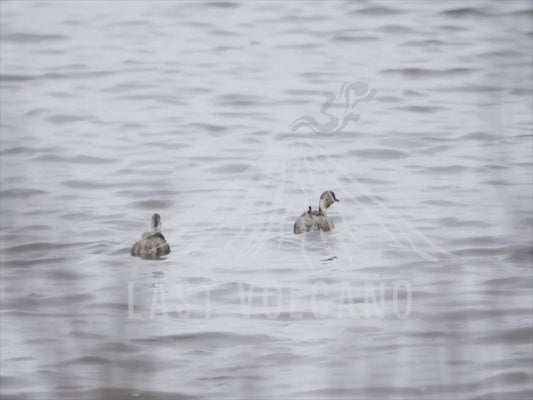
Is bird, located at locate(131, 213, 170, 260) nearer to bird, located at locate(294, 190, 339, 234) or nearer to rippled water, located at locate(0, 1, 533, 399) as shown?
rippled water, located at locate(0, 1, 533, 399)

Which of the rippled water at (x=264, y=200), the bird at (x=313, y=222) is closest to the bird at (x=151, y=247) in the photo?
the rippled water at (x=264, y=200)

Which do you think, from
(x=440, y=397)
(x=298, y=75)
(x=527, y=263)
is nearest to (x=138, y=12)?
(x=298, y=75)

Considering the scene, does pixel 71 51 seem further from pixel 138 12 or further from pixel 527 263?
pixel 527 263

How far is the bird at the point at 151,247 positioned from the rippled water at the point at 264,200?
0.39 feet

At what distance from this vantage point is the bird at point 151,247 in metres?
7.43

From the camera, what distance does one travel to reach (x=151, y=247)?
7.46 m

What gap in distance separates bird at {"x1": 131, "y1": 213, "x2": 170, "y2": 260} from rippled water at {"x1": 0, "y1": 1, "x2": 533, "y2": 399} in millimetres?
120

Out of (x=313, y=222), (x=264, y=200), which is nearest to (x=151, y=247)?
(x=313, y=222)

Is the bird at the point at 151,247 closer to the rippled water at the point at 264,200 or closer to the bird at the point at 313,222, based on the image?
the rippled water at the point at 264,200

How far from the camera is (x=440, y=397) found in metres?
3.84

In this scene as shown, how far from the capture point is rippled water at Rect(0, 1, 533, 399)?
2.98 m

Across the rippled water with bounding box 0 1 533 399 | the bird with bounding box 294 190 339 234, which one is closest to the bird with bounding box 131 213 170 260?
the rippled water with bounding box 0 1 533 399

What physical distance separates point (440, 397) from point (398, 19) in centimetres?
1217

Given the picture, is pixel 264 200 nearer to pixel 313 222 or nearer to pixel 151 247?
pixel 313 222
